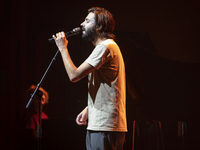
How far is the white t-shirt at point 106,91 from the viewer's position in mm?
1344

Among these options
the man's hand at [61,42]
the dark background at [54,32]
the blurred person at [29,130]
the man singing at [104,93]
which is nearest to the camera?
the man singing at [104,93]

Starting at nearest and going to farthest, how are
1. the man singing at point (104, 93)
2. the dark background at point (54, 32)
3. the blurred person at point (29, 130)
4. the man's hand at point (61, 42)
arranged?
1. the man singing at point (104, 93)
2. the man's hand at point (61, 42)
3. the blurred person at point (29, 130)
4. the dark background at point (54, 32)

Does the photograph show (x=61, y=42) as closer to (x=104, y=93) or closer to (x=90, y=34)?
(x=90, y=34)

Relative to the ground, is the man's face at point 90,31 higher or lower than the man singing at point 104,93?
higher

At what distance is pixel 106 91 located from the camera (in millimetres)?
1386

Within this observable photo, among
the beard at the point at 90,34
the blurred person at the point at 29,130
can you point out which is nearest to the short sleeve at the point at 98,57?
the beard at the point at 90,34

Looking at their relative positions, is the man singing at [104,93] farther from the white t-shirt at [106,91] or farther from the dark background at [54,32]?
the dark background at [54,32]

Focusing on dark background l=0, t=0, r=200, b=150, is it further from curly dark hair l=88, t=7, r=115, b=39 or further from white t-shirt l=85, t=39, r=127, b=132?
white t-shirt l=85, t=39, r=127, b=132

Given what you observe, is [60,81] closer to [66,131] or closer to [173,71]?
[66,131]

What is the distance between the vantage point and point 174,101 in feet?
8.78

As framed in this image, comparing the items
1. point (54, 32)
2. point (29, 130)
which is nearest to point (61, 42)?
point (29, 130)

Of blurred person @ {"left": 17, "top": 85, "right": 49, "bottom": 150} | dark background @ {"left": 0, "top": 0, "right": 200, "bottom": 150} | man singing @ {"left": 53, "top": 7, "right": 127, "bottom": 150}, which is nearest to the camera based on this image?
man singing @ {"left": 53, "top": 7, "right": 127, "bottom": 150}

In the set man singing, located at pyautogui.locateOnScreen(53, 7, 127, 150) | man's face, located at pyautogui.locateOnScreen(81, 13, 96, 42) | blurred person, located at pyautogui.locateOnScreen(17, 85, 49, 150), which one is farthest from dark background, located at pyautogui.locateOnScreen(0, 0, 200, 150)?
man singing, located at pyautogui.locateOnScreen(53, 7, 127, 150)

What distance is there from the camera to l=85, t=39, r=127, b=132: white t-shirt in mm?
1344
